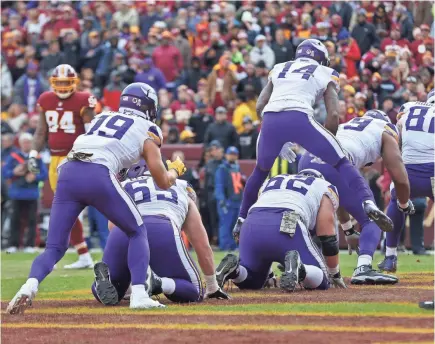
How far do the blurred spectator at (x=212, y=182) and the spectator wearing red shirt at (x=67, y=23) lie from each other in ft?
23.1

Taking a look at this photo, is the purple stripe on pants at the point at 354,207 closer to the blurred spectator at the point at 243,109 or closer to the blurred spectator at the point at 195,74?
the blurred spectator at the point at 243,109

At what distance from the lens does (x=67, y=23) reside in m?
23.9

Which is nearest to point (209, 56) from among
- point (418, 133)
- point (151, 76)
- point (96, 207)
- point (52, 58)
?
point (151, 76)

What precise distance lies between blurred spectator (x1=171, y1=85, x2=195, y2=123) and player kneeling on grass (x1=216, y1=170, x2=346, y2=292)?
9491mm

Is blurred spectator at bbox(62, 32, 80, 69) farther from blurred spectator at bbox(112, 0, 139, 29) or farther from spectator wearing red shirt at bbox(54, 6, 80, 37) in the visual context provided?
blurred spectator at bbox(112, 0, 139, 29)

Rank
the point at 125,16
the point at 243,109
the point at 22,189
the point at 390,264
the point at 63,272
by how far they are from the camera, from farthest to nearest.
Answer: the point at 125,16
the point at 243,109
the point at 22,189
the point at 63,272
the point at 390,264

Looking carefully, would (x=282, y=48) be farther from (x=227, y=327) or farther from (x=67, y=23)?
(x=227, y=327)

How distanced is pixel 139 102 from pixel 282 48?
39.1ft

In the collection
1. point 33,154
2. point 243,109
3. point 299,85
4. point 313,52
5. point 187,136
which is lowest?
point 187,136

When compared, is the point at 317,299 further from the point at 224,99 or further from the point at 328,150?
the point at 224,99

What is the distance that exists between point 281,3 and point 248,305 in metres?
15.0

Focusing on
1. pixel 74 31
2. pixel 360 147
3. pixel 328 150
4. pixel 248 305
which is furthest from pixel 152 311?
pixel 74 31

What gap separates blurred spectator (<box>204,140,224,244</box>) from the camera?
17.5 m

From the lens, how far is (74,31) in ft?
74.6
